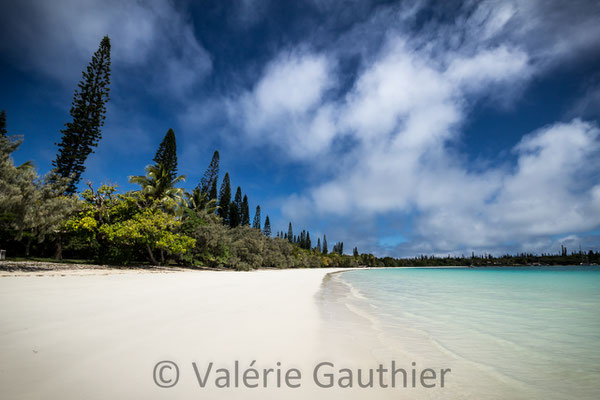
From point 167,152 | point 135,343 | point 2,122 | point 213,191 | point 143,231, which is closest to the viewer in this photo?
point 135,343

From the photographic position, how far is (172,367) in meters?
2.64

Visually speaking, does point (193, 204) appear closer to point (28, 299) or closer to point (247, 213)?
point (247, 213)

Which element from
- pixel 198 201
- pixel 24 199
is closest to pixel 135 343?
pixel 24 199

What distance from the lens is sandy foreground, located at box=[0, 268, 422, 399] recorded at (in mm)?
2176

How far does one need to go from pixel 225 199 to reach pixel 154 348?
55049 mm

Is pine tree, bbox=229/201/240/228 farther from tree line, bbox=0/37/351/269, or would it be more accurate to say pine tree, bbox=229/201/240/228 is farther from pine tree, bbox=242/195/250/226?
tree line, bbox=0/37/351/269

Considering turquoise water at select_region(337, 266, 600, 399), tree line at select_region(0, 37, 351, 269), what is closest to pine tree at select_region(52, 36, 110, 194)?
tree line at select_region(0, 37, 351, 269)

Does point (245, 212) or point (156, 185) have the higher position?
point (245, 212)

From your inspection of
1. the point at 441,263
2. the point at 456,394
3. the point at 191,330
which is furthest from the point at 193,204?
the point at 441,263

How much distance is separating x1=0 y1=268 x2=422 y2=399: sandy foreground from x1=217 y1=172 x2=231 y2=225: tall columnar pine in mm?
50561

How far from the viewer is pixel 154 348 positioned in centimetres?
311

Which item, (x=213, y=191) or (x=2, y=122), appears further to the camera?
(x=213, y=191)

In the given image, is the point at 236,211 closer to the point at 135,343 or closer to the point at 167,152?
the point at 167,152

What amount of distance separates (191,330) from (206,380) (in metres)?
1.72
